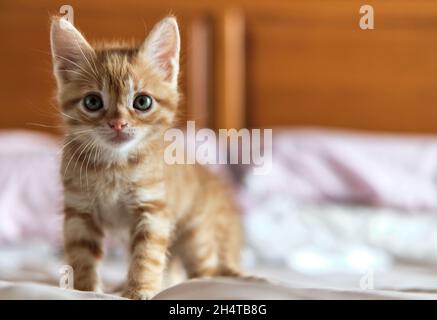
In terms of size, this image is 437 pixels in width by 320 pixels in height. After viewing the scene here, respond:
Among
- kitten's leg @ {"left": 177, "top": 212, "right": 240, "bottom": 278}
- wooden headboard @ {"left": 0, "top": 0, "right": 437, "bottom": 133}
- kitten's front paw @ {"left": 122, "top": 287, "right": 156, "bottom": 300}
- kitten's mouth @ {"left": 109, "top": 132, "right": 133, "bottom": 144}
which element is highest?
wooden headboard @ {"left": 0, "top": 0, "right": 437, "bottom": 133}

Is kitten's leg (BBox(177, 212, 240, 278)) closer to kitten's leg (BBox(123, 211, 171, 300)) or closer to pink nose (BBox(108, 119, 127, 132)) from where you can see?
kitten's leg (BBox(123, 211, 171, 300))

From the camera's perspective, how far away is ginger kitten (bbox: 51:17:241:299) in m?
0.95

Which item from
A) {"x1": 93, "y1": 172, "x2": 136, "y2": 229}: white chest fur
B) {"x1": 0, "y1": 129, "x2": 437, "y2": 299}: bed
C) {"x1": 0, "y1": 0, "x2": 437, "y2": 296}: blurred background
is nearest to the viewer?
{"x1": 93, "y1": 172, "x2": 136, "y2": 229}: white chest fur

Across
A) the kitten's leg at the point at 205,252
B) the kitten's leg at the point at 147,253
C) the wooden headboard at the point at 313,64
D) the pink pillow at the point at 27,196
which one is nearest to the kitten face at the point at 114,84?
the kitten's leg at the point at 147,253

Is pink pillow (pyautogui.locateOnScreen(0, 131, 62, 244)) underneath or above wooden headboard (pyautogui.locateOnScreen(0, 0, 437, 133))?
underneath

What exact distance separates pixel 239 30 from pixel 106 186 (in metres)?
1.50

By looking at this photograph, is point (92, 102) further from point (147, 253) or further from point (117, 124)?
point (147, 253)

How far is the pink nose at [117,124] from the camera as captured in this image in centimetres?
93

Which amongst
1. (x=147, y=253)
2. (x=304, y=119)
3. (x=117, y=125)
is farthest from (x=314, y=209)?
(x=117, y=125)

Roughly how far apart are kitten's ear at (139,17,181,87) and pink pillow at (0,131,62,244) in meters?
0.86

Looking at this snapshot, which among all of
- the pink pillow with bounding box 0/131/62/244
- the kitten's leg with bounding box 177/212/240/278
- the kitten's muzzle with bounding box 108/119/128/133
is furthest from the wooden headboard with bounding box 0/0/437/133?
the kitten's muzzle with bounding box 108/119/128/133

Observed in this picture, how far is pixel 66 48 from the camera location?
3.06ft

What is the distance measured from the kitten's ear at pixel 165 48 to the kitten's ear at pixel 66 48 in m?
0.09

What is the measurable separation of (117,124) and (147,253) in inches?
9.1
